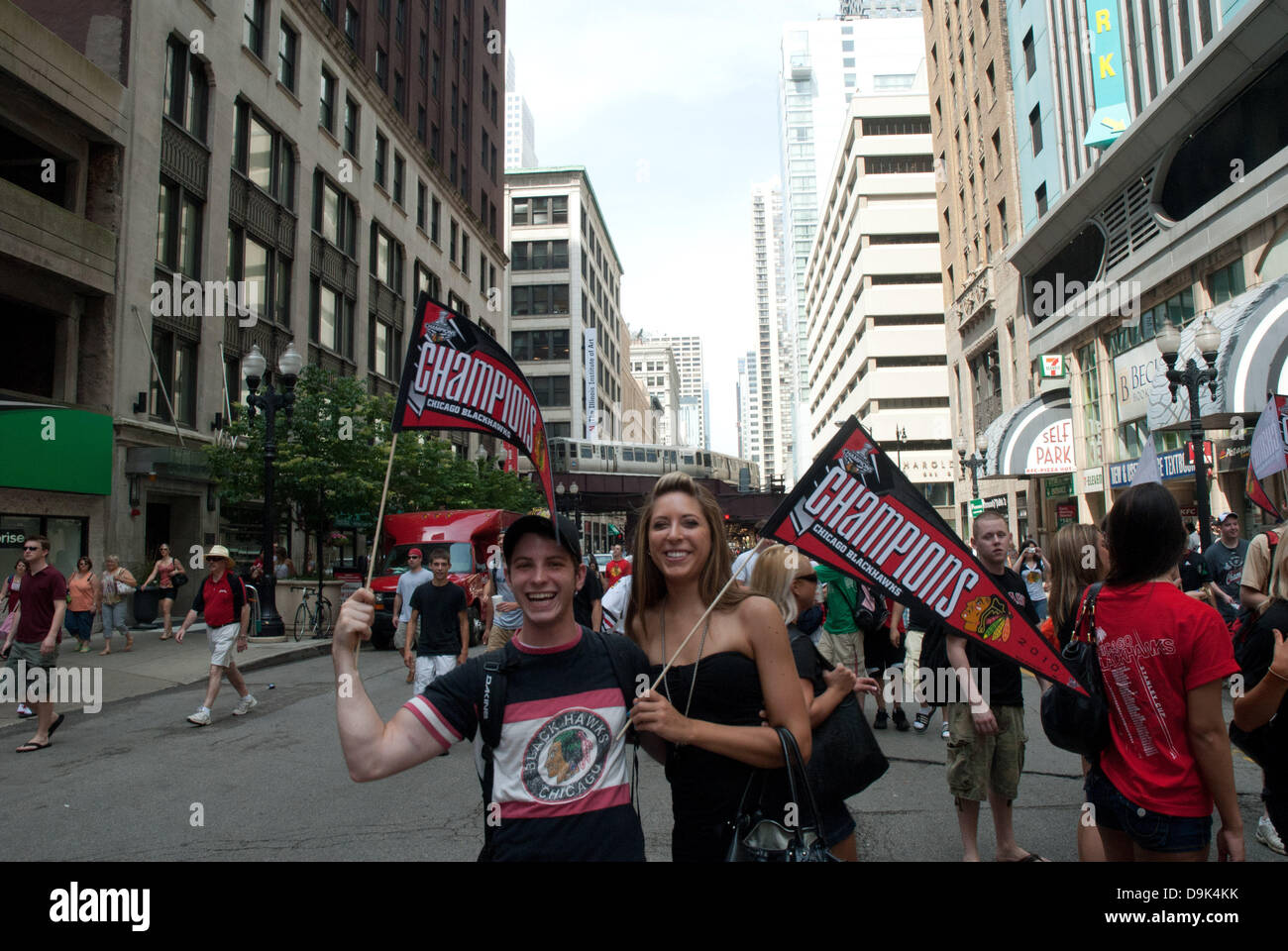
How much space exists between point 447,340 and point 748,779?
205 centimetres

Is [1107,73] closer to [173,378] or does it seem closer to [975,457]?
[975,457]

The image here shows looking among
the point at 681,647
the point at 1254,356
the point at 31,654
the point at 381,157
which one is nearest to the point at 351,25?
the point at 381,157

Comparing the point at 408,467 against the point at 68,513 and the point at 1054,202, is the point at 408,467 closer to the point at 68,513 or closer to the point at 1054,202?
the point at 68,513

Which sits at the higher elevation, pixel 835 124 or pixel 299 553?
pixel 835 124

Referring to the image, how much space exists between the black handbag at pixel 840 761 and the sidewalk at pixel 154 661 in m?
9.98

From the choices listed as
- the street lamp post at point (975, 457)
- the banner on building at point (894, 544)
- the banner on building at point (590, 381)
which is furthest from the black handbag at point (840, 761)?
the banner on building at point (590, 381)

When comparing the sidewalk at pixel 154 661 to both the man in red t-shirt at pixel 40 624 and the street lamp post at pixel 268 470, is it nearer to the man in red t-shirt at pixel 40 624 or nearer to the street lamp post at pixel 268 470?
Answer: the street lamp post at pixel 268 470

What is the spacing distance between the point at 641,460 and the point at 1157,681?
51190 millimetres

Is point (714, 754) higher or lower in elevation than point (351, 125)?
lower

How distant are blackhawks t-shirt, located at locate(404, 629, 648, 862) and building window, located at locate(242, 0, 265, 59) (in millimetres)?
29206

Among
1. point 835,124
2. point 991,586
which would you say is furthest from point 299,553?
point 835,124

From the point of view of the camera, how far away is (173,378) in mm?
22125

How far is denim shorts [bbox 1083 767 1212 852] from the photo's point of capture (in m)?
2.86
